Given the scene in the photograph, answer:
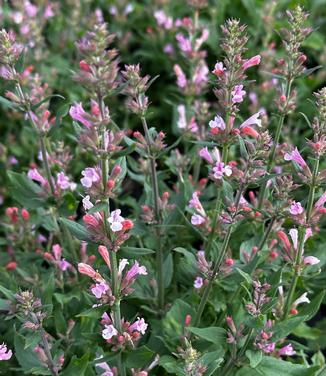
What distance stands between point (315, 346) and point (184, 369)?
1222 millimetres

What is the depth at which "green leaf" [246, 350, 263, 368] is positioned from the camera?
227cm

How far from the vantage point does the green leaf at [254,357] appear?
2268 millimetres

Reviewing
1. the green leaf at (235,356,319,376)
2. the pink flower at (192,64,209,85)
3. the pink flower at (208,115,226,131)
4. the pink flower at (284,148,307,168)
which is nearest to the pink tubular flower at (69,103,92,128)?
the pink flower at (208,115,226,131)

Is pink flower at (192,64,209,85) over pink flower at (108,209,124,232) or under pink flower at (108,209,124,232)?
over

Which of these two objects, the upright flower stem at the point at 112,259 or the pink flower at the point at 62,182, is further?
the pink flower at the point at 62,182

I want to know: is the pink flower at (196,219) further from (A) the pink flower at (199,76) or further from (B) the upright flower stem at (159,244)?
(A) the pink flower at (199,76)

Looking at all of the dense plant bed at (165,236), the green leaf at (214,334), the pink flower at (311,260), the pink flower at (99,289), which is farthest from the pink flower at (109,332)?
the pink flower at (311,260)

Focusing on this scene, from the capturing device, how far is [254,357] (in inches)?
90.5

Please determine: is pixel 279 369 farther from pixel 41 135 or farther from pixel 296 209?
pixel 41 135

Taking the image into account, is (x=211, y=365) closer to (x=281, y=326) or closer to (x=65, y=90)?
(x=281, y=326)

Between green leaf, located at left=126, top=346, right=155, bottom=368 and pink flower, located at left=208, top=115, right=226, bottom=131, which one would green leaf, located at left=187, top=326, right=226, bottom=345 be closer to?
green leaf, located at left=126, top=346, right=155, bottom=368

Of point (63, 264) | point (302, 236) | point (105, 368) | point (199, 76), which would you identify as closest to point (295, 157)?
point (302, 236)

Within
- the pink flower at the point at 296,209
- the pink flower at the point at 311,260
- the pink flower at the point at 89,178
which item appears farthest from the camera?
the pink flower at the point at 311,260

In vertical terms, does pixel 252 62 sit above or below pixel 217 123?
above
